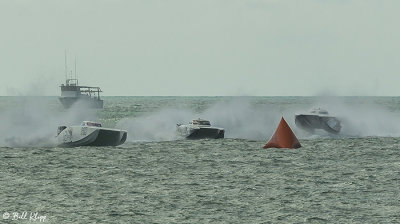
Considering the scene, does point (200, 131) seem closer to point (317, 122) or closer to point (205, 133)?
point (205, 133)

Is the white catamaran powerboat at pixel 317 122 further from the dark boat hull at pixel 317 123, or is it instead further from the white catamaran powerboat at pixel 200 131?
the white catamaran powerboat at pixel 200 131

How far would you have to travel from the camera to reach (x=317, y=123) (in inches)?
2699

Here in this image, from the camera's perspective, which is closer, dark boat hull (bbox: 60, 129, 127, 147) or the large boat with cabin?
dark boat hull (bbox: 60, 129, 127, 147)

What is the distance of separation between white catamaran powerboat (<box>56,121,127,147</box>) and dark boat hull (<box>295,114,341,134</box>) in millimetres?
21191

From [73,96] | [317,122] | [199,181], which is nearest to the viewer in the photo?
[199,181]

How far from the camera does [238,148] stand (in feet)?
173

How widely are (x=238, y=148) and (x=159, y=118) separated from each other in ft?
72.8

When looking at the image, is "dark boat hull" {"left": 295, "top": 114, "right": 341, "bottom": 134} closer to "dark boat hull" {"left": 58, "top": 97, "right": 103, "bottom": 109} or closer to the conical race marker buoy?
the conical race marker buoy

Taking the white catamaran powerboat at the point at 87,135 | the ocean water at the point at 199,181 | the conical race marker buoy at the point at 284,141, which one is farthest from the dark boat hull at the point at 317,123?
the white catamaran powerboat at the point at 87,135

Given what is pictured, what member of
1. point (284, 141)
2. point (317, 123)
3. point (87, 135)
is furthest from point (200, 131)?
point (317, 123)

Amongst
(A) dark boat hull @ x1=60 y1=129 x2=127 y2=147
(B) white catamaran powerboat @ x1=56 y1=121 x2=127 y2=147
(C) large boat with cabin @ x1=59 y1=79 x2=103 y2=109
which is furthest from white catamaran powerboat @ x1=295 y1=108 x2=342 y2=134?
(C) large boat with cabin @ x1=59 y1=79 x2=103 y2=109

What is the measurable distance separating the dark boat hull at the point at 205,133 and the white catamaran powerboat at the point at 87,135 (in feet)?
26.6

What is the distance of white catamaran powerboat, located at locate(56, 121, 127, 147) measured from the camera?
168 feet

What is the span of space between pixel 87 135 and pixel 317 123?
24.5 m
